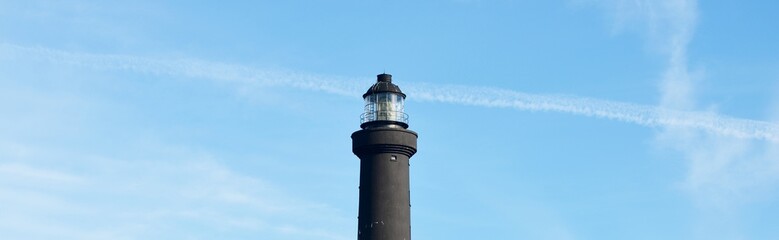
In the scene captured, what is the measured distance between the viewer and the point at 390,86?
5975 centimetres

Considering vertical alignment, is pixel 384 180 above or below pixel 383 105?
below

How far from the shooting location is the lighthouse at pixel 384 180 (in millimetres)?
56375

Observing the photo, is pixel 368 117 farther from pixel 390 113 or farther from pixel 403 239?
pixel 403 239

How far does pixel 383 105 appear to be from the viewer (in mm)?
59188

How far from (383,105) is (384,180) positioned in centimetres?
395

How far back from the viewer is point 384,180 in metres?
56.8

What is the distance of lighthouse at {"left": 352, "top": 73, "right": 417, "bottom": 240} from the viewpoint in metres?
56.4

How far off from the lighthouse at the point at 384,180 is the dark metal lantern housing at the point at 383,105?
0.76 feet

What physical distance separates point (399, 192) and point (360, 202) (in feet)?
5.71

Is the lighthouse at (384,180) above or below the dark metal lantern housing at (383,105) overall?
below

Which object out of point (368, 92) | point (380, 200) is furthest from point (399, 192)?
point (368, 92)

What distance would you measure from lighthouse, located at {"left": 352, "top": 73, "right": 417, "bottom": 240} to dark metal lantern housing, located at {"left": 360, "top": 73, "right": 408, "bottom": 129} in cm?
23

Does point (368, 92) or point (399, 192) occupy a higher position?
point (368, 92)

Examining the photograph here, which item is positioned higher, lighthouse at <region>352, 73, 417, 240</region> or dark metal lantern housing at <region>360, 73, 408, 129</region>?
dark metal lantern housing at <region>360, 73, 408, 129</region>
